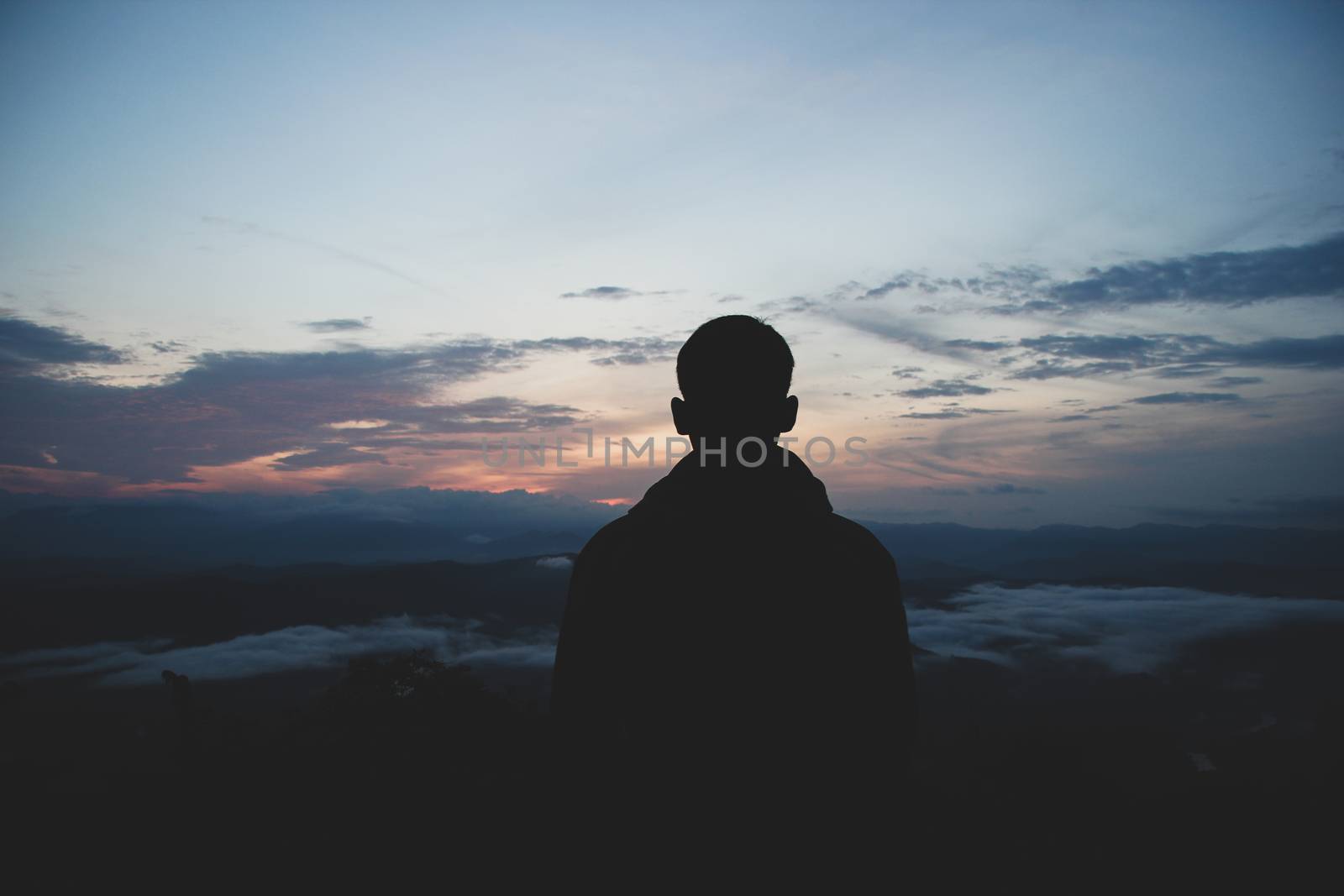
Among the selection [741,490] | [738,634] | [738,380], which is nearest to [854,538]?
[741,490]

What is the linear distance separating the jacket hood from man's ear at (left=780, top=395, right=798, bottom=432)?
0.10m

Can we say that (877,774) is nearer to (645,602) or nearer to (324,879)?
(645,602)

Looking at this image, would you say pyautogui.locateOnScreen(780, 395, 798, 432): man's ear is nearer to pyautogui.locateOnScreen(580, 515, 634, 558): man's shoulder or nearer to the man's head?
the man's head

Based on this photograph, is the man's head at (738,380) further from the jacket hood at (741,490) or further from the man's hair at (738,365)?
the jacket hood at (741,490)

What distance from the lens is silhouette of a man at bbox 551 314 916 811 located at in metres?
2.49

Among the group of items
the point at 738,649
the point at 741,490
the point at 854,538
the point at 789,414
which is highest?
the point at 789,414

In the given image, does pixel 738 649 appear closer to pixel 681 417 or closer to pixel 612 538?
pixel 612 538

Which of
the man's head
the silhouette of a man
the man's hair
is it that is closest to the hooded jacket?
the silhouette of a man

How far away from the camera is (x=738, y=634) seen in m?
2.59

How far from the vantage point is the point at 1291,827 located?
76250mm

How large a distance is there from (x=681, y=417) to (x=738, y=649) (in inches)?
38.2

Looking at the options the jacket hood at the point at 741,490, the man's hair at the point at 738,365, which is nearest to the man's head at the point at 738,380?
the man's hair at the point at 738,365

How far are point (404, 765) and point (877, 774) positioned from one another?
2551 inches

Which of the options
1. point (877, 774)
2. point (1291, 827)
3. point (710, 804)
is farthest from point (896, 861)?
point (1291, 827)
